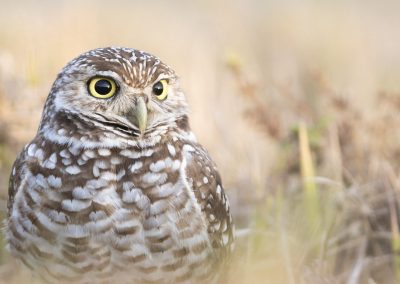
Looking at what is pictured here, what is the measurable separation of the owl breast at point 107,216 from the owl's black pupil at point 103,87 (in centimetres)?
24

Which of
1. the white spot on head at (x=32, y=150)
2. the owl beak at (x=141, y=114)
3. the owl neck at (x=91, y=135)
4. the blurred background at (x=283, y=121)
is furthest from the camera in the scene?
the blurred background at (x=283, y=121)

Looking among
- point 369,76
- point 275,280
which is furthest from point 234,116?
point 275,280

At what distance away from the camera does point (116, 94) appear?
383 cm

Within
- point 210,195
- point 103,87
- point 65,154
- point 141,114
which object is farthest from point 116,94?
point 210,195

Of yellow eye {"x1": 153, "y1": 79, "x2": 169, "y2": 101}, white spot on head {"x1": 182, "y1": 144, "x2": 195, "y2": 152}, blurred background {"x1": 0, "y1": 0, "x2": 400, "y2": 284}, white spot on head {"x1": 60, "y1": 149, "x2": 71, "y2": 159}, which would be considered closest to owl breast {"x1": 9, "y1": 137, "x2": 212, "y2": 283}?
white spot on head {"x1": 60, "y1": 149, "x2": 71, "y2": 159}

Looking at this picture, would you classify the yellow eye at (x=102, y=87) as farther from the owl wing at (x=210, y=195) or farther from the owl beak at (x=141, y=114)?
the owl wing at (x=210, y=195)

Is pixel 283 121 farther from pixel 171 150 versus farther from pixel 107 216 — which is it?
pixel 107 216

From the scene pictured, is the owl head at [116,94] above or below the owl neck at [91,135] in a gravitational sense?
above

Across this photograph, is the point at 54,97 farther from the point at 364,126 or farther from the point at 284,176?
the point at 364,126

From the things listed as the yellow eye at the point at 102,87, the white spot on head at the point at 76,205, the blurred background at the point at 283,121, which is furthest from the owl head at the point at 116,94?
the blurred background at the point at 283,121

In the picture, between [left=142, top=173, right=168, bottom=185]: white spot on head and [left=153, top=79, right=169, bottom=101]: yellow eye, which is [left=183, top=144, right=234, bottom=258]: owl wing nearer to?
[left=142, top=173, right=168, bottom=185]: white spot on head

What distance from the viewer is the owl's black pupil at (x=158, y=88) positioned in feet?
12.9

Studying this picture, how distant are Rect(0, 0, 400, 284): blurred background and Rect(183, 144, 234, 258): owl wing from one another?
24 cm

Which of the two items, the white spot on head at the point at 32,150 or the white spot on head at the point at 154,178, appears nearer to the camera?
the white spot on head at the point at 154,178
